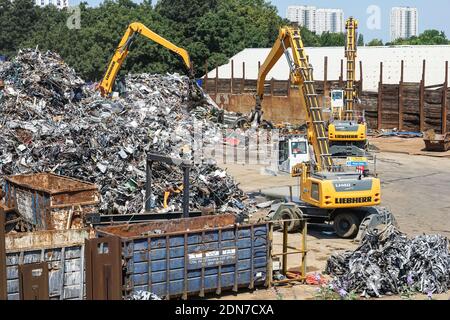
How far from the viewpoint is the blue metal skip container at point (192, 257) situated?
12.1 m

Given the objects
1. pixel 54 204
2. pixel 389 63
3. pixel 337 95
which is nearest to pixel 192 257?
pixel 54 204

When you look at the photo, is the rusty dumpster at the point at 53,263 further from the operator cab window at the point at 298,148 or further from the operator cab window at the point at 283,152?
the operator cab window at the point at 283,152

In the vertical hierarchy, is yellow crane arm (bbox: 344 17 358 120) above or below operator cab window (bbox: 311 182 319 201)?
above

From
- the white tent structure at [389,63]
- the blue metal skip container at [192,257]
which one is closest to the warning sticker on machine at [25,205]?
the blue metal skip container at [192,257]

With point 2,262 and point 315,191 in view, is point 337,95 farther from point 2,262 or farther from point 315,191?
point 2,262

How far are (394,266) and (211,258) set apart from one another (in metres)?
3.72

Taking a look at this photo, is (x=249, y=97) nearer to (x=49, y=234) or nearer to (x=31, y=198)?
(x=31, y=198)

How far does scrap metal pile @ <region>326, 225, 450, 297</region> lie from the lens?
44.0 ft

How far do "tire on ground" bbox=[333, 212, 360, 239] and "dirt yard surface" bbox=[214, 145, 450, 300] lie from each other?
0.91 ft

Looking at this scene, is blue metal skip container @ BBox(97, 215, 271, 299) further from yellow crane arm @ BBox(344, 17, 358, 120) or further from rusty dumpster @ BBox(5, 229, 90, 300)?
yellow crane arm @ BBox(344, 17, 358, 120)

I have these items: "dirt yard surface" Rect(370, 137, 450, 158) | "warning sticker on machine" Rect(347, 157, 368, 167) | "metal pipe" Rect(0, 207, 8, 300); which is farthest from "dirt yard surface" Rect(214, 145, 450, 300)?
"metal pipe" Rect(0, 207, 8, 300)

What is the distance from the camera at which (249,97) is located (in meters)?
48.6

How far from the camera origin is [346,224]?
18266 mm
